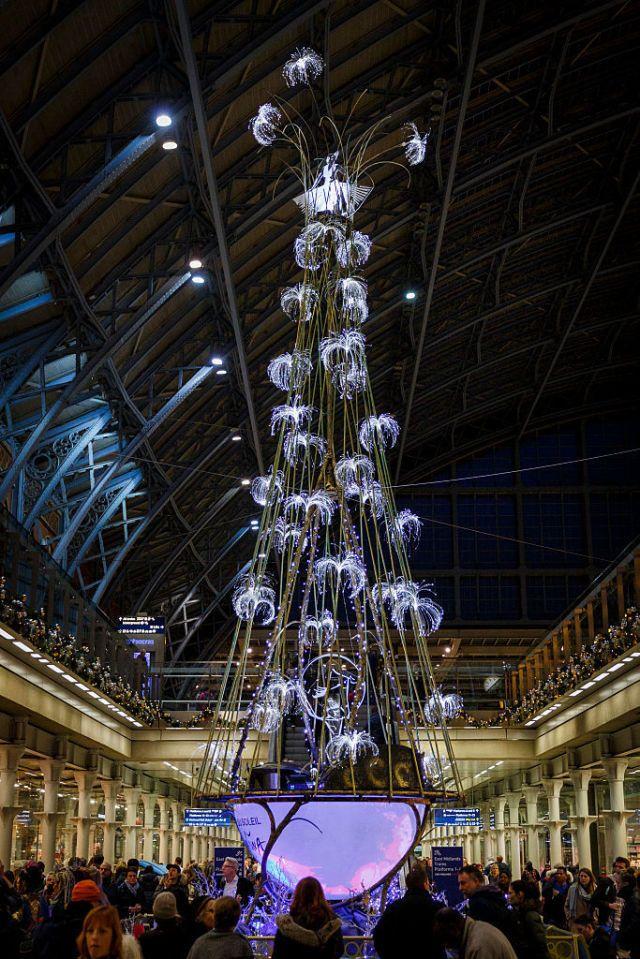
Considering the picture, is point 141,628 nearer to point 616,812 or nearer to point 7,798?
point 7,798

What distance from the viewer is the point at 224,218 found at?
2375 cm

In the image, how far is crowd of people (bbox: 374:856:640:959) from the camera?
7230 millimetres

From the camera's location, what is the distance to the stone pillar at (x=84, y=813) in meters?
32.6

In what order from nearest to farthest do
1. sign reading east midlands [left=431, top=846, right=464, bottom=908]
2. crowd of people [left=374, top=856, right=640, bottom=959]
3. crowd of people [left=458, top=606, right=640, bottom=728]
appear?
crowd of people [left=374, top=856, right=640, bottom=959] < sign reading east midlands [left=431, top=846, right=464, bottom=908] < crowd of people [left=458, top=606, right=640, bottom=728]

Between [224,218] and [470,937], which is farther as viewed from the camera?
[224,218]

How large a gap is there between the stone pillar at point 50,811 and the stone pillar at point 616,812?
47.9 ft

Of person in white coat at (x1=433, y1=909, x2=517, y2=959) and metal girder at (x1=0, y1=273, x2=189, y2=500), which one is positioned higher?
metal girder at (x1=0, y1=273, x2=189, y2=500)

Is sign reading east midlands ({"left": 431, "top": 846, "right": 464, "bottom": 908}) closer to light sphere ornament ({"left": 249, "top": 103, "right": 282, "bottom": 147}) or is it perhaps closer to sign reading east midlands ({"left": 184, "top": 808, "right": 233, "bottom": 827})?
sign reading east midlands ({"left": 184, "top": 808, "right": 233, "bottom": 827})

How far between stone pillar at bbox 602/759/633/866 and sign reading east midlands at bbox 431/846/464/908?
682cm

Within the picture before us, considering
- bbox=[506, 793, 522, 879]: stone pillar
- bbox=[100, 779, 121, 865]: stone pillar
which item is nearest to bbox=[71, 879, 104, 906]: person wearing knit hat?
bbox=[100, 779, 121, 865]: stone pillar

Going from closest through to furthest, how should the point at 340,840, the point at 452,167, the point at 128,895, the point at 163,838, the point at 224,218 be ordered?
the point at 340,840 → the point at 128,895 → the point at 224,218 → the point at 452,167 → the point at 163,838

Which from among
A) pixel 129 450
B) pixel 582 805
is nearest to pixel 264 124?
pixel 129 450

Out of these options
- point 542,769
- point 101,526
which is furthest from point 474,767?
point 101,526

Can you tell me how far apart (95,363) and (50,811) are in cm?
1198
